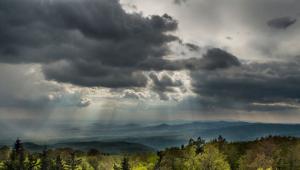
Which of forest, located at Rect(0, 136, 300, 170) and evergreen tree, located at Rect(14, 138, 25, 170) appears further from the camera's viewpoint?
evergreen tree, located at Rect(14, 138, 25, 170)

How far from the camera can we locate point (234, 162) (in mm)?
161125

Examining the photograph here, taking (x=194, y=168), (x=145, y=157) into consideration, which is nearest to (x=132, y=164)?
(x=145, y=157)

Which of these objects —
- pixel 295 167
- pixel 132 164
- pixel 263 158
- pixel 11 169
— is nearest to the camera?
pixel 263 158

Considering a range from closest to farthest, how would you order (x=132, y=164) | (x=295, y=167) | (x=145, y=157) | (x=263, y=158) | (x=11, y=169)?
1. (x=263, y=158)
2. (x=295, y=167)
3. (x=11, y=169)
4. (x=132, y=164)
5. (x=145, y=157)

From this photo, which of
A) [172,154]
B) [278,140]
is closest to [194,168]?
[172,154]

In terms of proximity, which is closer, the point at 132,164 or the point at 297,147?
the point at 297,147

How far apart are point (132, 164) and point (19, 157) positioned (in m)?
41.7

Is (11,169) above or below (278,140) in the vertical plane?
below

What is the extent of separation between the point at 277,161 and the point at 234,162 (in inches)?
797

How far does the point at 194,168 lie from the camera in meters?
138

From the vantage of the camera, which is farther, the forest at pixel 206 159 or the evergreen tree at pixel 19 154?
the evergreen tree at pixel 19 154

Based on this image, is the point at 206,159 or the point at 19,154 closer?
the point at 206,159

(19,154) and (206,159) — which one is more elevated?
(19,154)

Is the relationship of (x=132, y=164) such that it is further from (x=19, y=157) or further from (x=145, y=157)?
(x=19, y=157)
